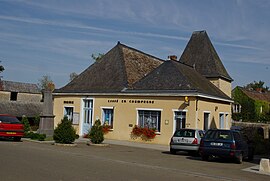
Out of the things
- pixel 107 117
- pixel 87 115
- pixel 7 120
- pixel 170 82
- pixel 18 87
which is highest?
pixel 18 87

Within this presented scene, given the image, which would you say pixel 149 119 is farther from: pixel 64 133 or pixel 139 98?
Answer: pixel 64 133

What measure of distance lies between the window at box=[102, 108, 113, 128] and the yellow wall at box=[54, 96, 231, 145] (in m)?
0.33

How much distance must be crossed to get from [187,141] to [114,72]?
13.5 m

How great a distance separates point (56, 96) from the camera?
31906 mm

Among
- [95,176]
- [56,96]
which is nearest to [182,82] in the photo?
[56,96]

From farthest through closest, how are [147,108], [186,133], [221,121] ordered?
[221,121] → [147,108] → [186,133]

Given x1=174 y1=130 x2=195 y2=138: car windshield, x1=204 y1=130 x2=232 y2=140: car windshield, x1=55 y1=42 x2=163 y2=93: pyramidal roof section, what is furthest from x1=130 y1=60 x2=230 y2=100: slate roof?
x1=204 y1=130 x2=232 y2=140: car windshield

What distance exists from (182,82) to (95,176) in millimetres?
16382

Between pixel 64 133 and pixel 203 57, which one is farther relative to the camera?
pixel 203 57

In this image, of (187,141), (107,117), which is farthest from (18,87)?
(187,141)

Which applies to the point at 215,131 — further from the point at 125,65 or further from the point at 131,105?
the point at 125,65

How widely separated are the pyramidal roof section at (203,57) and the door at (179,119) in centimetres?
1414

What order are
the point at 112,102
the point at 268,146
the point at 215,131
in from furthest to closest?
the point at 112,102 → the point at 268,146 → the point at 215,131

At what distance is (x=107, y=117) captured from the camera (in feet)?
93.7
